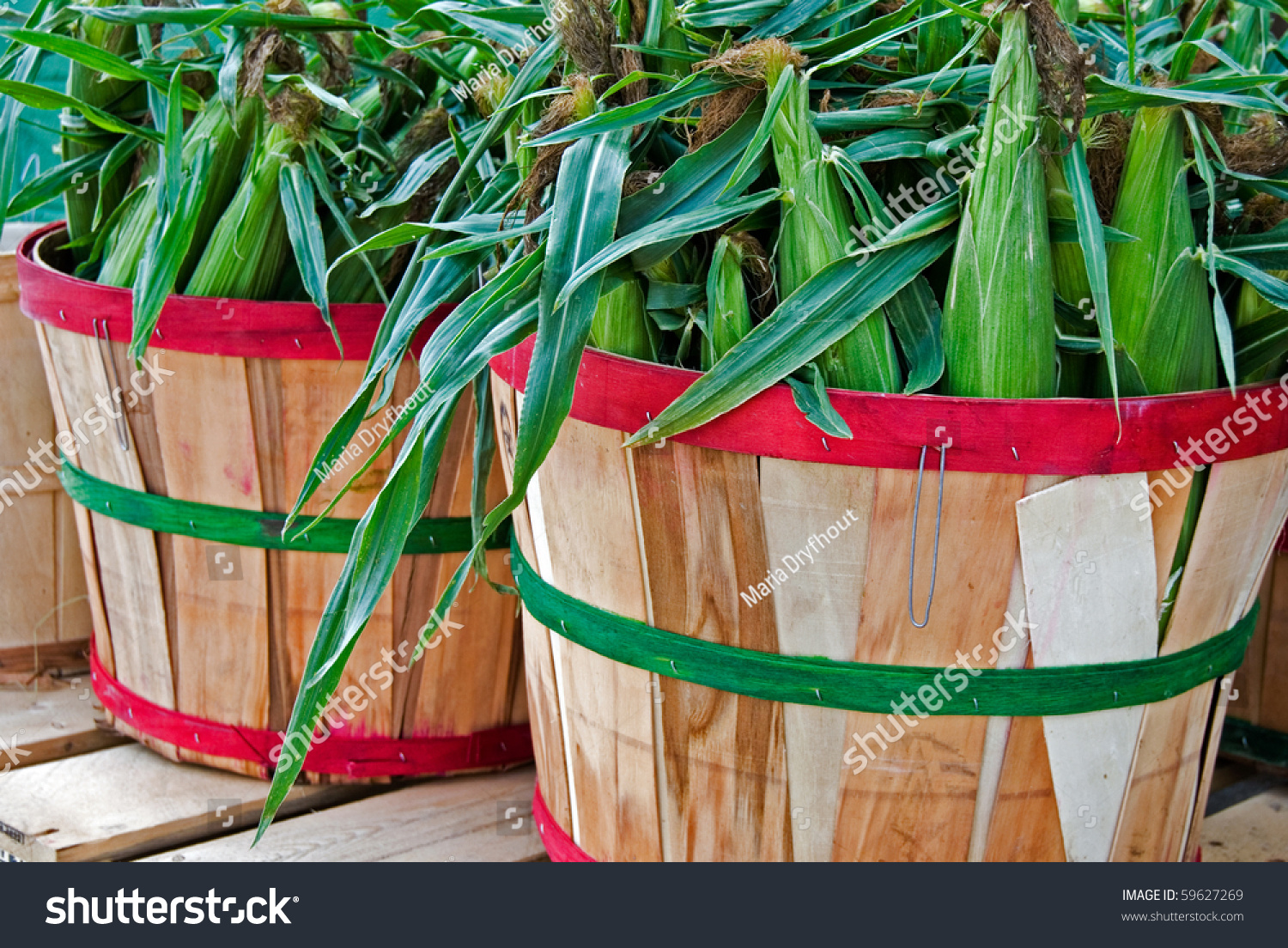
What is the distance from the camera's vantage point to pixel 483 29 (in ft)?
4.17

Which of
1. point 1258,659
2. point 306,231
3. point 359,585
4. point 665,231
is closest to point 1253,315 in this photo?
point 665,231

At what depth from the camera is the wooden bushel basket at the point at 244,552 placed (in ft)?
4.39

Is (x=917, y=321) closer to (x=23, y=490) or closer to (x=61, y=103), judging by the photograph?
(x=61, y=103)

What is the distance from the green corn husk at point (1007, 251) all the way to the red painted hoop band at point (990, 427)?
0.15 ft

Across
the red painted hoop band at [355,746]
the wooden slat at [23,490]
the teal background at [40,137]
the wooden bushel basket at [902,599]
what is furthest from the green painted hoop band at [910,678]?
the teal background at [40,137]

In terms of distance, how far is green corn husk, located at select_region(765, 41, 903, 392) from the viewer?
98 centimetres

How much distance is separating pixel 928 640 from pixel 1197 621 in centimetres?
25

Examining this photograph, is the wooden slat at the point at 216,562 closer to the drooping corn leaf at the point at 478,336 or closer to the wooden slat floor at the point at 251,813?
the wooden slat floor at the point at 251,813

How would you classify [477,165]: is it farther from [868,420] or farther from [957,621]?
[957,621]

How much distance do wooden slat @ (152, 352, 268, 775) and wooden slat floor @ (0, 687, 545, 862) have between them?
7cm

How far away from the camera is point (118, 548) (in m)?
1.50

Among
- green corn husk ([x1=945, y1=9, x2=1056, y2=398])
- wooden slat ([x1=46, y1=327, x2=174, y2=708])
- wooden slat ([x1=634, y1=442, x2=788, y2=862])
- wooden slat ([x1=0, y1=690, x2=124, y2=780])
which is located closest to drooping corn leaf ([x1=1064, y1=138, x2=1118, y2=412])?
green corn husk ([x1=945, y1=9, x2=1056, y2=398])

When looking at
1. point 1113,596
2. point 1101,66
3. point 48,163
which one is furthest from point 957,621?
point 48,163

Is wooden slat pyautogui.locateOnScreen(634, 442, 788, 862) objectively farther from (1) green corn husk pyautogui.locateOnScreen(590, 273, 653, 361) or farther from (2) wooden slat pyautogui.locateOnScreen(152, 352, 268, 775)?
(2) wooden slat pyautogui.locateOnScreen(152, 352, 268, 775)
